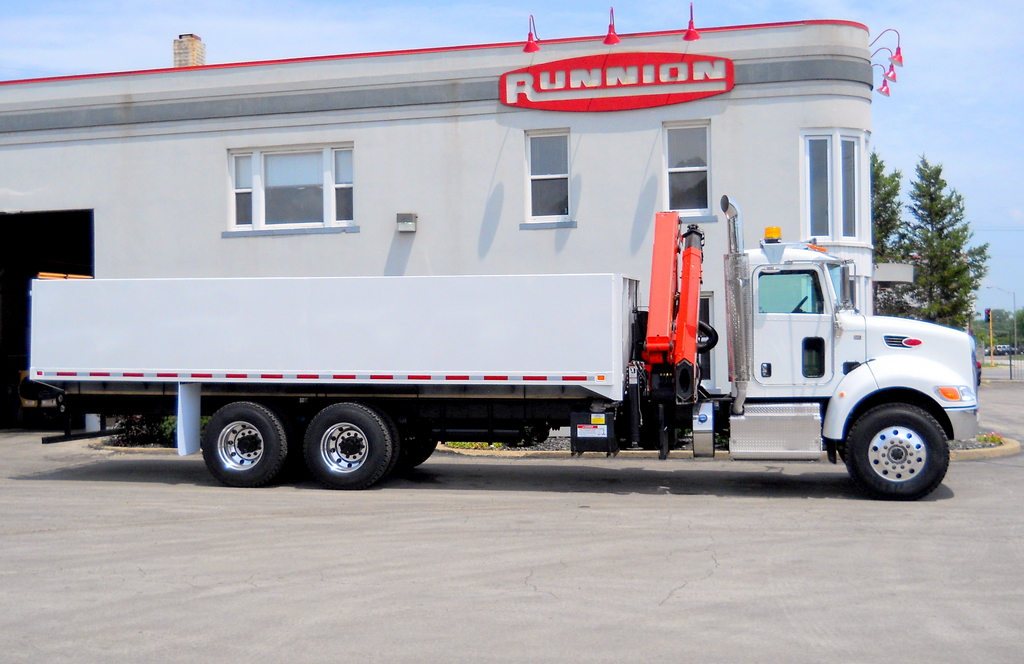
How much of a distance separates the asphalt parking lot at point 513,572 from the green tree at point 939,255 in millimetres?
38999

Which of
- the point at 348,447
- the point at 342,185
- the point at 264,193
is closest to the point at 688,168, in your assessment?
the point at 342,185

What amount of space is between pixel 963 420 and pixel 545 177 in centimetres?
805

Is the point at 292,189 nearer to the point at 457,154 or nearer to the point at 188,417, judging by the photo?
the point at 457,154

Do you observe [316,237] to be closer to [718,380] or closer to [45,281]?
[45,281]

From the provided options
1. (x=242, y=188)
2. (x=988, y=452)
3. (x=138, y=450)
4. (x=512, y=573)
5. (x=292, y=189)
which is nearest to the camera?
(x=512, y=573)

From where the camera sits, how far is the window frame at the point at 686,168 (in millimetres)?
15773

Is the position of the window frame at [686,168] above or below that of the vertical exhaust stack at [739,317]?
above

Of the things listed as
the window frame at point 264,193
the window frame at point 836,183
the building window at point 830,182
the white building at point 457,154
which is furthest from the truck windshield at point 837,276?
the window frame at point 264,193

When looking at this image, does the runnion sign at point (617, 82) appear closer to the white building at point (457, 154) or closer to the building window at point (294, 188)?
the white building at point (457, 154)

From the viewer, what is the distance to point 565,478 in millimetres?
12555

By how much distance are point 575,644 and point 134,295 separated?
8379mm

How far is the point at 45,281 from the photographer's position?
12195 mm

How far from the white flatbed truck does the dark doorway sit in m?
9.86

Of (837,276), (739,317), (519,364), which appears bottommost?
(519,364)
